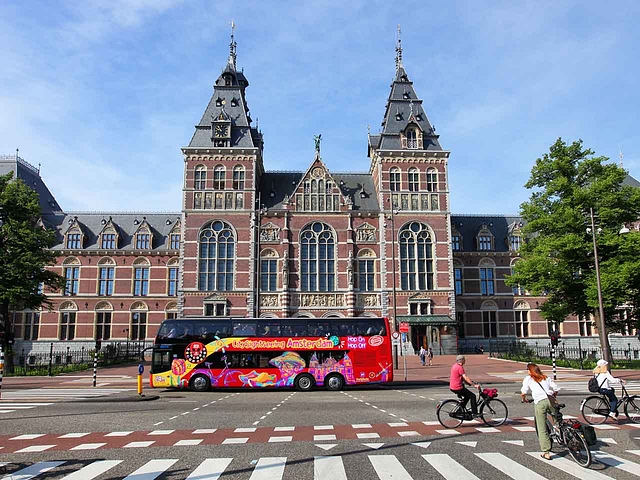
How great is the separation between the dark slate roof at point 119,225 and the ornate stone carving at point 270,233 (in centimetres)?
1302

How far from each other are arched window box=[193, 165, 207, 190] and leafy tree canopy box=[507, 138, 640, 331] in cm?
2767

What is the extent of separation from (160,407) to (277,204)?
→ 1272 inches

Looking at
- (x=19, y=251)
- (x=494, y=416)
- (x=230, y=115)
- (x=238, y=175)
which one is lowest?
(x=494, y=416)

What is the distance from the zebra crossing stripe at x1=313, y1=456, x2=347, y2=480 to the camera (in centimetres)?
777

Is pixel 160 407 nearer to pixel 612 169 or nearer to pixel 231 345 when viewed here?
pixel 231 345

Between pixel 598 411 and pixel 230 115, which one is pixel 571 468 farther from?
pixel 230 115

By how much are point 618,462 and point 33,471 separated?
10.0 meters

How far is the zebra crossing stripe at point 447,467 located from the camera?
7.75 metres

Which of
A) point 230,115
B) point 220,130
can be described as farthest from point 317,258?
point 230,115

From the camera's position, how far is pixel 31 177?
56625mm

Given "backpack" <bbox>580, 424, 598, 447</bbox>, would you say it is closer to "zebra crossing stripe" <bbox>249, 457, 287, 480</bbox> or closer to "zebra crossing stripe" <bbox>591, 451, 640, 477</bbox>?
"zebra crossing stripe" <bbox>591, 451, 640, 477</bbox>

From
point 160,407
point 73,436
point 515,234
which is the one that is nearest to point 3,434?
point 73,436

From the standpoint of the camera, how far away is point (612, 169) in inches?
1252

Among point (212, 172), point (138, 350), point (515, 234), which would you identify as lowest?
point (138, 350)
